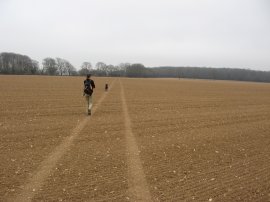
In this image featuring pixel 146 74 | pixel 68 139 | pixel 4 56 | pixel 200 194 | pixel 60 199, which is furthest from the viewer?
pixel 146 74

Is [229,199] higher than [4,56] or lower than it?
lower

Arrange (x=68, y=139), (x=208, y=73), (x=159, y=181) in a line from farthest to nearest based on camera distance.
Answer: (x=208, y=73), (x=68, y=139), (x=159, y=181)

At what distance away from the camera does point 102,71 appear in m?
157

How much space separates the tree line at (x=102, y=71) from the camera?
12962 cm

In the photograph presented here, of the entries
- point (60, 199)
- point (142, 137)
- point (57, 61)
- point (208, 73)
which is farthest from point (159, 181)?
point (208, 73)

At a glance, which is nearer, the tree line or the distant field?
the distant field

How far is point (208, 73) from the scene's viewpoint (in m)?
175

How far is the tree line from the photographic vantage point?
130m

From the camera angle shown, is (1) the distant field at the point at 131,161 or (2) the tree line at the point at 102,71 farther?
(2) the tree line at the point at 102,71

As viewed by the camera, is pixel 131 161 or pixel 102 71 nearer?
pixel 131 161

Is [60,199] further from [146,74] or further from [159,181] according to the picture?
[146,74]

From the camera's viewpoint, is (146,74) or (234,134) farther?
(146,74)

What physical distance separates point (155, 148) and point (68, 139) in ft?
9.19

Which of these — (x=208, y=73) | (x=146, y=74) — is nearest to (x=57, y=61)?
(x=146, y=74)
